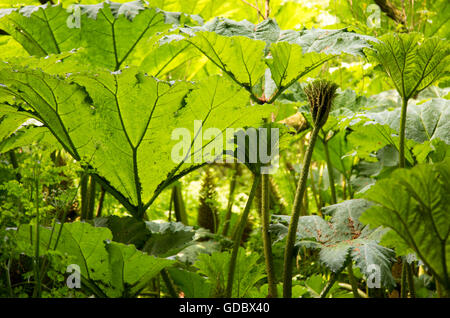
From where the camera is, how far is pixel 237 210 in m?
2.35

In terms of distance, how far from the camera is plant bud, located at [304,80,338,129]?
105 centimetres

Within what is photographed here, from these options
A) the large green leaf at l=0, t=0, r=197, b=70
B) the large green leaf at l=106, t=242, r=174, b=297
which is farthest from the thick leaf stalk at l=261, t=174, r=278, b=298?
the large green leaf at l=0, t=0, r=197, b=70

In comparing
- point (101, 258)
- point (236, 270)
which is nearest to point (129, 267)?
point (101, 258)

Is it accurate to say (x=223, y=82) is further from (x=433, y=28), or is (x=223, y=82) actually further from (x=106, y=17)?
(x=433, y=28)

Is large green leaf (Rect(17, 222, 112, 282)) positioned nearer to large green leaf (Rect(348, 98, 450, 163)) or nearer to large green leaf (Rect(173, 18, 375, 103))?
large green leaf (Rect(173, 18, 375, 103))

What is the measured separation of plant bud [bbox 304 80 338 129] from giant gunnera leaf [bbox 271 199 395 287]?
253 millimetres

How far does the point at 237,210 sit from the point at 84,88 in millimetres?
1401

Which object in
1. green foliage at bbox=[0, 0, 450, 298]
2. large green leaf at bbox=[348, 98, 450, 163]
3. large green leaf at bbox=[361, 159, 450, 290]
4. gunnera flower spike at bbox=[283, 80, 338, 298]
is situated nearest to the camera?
large green leaf at bbox=[361, 159, 450, 290]

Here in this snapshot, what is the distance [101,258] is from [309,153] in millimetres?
536

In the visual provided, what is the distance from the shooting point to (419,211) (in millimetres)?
→ 771

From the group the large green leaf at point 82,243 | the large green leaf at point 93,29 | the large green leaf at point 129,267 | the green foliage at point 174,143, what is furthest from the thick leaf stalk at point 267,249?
the large green leaf at point 93,29

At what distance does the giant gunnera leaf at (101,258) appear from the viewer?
948 millimetres

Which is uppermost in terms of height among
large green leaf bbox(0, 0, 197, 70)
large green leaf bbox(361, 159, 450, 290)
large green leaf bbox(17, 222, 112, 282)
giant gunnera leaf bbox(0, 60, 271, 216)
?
large green leaf bbox(0, 0, 197, 70)

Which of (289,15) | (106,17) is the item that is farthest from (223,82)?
(289,15)
